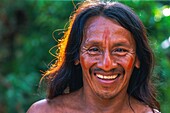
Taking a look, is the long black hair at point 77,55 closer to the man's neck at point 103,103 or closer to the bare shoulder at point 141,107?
the bare shoulder at point 141,107

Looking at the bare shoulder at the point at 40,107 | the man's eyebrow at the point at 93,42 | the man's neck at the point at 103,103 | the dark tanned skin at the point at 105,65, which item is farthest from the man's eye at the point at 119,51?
the bare shoulder at the point at 40,107

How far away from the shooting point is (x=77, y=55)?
4.80 m

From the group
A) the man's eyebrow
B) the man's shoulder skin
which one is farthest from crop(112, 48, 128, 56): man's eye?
the man's shoulder skin

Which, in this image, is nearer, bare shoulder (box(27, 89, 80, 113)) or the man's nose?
the man's nose

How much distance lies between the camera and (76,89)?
497 centimetres

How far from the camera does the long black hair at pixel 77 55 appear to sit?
15.4 ft

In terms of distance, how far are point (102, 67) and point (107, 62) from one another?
0.05 meters

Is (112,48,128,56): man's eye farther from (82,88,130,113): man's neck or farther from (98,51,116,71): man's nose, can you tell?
(82,88,130,113): man's neck

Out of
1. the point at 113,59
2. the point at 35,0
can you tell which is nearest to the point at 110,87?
the point at 113,59

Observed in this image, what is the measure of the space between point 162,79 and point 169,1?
3.74 feet

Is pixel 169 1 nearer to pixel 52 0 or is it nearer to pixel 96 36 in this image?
pixel 52 0

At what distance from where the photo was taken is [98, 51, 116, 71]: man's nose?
4.53 meters

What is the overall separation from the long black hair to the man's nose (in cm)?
24

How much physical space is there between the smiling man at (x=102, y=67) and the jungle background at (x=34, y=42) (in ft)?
2.11
